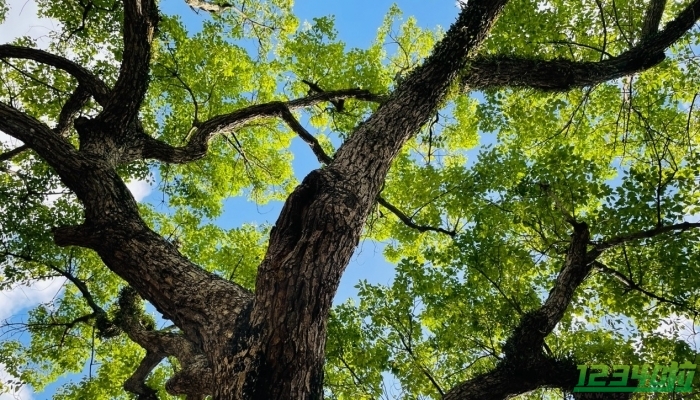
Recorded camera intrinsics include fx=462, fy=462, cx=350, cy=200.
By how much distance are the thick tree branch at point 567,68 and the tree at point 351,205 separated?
0.03 m

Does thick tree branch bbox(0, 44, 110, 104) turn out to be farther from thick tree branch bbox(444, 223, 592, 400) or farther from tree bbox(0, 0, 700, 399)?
thick tree branch bbox(444, 223, 592, 400)

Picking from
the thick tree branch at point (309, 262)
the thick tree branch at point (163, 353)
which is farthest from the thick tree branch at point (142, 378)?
the thick tree branch at point (309, 262)

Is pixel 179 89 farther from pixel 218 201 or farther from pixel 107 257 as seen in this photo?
pixel 107 257

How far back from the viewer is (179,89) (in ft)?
34.0

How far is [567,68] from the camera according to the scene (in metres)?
6.32

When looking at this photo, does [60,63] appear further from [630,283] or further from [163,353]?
[630,283]

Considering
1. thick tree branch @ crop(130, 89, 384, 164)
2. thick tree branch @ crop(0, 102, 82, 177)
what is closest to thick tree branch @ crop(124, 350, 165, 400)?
thick tree branch @ crop(130, 89, 384, 164)

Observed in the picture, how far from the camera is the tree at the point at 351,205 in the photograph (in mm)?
3783

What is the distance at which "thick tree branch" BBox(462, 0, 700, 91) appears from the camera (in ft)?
19.5

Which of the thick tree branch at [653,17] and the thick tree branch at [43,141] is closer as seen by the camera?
the thick tree branch at [43,141]

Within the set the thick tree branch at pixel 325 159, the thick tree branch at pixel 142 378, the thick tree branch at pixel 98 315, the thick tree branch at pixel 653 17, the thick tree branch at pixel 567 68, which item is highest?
the thick tree branch at pixel 653 17

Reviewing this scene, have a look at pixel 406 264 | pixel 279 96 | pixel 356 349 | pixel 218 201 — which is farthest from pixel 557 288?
pixel 279 96
